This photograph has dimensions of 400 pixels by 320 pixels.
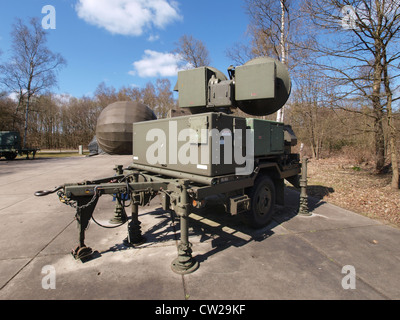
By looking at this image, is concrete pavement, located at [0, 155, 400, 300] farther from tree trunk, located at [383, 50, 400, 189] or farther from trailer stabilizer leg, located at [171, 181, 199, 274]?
tree trunk, located at [383, 50, 400, 189]

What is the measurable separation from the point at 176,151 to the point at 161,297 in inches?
81.9

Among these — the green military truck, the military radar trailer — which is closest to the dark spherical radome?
the military radar trailer

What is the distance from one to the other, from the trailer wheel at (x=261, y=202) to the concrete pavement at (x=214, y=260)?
207 mm

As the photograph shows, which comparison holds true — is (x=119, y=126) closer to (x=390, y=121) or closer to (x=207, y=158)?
(x=207, y=158)

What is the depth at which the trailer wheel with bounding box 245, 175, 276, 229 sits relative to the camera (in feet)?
14.0

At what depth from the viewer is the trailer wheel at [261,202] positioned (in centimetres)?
427

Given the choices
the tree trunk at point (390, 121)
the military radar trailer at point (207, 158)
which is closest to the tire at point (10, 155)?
the military radar trailer at point (207, 158)

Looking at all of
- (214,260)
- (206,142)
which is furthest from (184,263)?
(206,142)

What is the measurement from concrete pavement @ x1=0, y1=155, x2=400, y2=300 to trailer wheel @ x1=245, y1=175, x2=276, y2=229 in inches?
8.1

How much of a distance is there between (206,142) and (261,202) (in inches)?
82.8

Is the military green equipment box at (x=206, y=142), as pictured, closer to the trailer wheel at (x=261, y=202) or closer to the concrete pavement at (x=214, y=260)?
the trailer wheel at (x=261, y=202)

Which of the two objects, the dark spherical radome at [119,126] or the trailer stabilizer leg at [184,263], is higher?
the dark spherical radome at [119,126]

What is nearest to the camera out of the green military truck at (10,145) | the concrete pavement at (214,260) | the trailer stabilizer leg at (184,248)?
the concrete pavement at (214,260)
